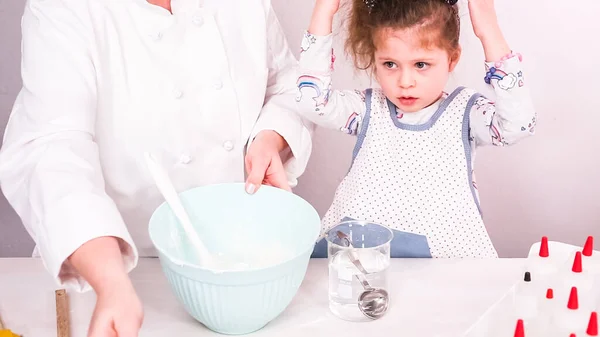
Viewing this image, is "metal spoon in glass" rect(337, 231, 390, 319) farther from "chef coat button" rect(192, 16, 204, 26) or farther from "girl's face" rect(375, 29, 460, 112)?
"chef coat button" rect(192, 16, 204, 26)

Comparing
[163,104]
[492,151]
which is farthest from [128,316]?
[492,151]

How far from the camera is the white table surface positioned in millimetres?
984

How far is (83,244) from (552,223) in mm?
1336

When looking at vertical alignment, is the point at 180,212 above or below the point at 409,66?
below

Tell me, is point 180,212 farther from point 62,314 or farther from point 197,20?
point 197,20

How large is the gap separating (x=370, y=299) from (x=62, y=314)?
454 mm

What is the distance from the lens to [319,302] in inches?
41.3

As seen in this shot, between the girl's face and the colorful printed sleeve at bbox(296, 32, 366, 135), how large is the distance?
0.31 ft

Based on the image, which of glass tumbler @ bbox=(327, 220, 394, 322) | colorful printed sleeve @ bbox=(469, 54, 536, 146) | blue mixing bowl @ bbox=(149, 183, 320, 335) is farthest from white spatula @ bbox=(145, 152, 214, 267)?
colorful printed sleeve @ bbox=(469, 54, 536, 146)

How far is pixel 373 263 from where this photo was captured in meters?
1.04

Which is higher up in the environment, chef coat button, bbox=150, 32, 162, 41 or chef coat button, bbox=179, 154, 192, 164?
chef coat button, bbox=150, 32, 162, 41

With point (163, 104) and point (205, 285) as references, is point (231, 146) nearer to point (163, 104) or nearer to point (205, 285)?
point (163, 104)

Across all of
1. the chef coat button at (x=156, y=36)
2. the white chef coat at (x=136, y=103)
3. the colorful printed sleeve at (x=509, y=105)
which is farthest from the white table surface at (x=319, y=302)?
the chef coat button at (x=156, y=36)

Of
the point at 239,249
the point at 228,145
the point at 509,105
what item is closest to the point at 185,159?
the point at 228,145
